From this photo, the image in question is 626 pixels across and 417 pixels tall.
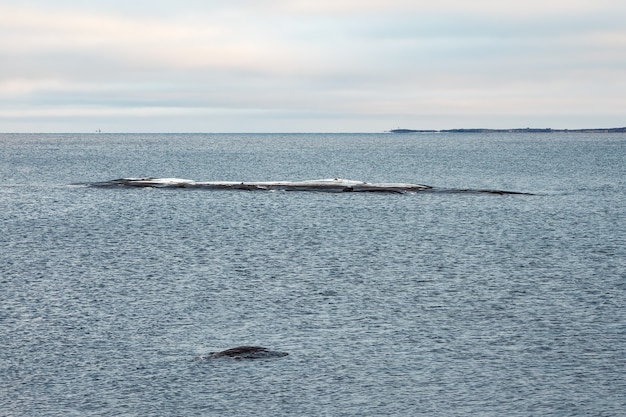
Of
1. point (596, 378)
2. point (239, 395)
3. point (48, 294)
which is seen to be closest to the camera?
point (239, 395)

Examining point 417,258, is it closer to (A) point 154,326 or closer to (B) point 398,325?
(B) point 398,325

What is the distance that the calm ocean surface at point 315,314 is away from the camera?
2759 centimetres

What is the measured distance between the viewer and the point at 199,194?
347ft

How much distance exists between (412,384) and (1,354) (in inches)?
527

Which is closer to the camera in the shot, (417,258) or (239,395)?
(239,395)

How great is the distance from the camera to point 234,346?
→ 32969 mm

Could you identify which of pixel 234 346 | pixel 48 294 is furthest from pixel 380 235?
pixel 234 346

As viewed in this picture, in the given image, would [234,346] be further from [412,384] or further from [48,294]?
[48,294]

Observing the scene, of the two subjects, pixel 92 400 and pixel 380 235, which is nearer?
pixel 92 400

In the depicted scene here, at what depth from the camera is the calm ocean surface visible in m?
27.6

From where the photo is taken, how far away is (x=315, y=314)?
38406 mm

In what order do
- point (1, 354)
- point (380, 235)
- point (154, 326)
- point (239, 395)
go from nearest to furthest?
1. point (239, 395)
2. point (1, 354)
3. point (154, 326)
4. point (380, 235)

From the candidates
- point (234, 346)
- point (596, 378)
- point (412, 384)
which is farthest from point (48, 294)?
point (596, 378)

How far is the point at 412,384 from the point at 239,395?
205 inches
